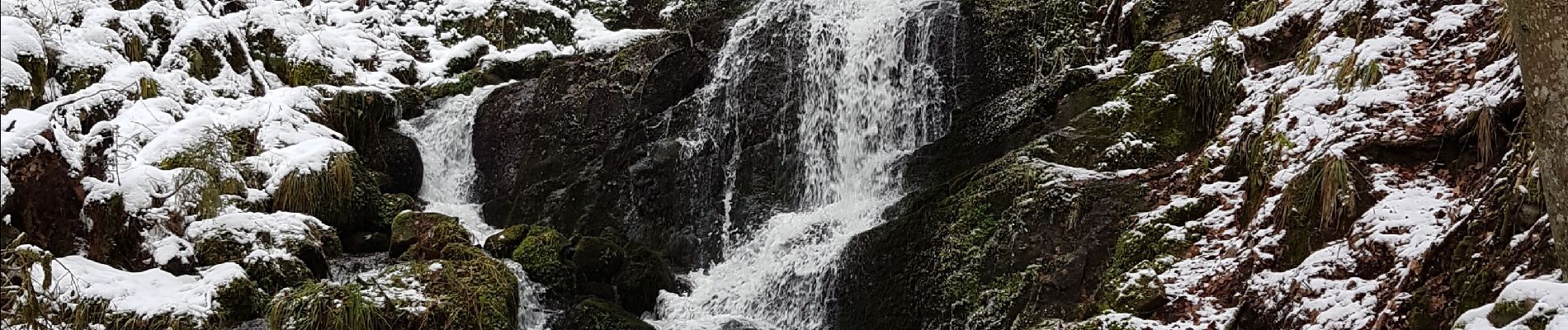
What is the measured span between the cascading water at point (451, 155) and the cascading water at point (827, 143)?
2760 millimetres

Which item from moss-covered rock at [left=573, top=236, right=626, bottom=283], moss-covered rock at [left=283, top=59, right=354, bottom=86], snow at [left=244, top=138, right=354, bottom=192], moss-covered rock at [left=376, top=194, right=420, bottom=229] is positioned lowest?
moss-covered rock at [left=573, top=236, right=626, bottom=283]

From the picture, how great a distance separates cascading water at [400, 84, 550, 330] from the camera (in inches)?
442

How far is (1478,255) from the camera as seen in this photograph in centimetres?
454

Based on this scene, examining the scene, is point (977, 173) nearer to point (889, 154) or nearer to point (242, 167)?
point (889, 154)

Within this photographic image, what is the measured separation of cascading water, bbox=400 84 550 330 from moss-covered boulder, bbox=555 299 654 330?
3.12 metres

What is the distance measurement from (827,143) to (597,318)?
3.43 m

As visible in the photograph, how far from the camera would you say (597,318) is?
25.8ft

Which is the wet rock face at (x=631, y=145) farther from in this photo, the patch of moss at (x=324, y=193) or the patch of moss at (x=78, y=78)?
the patch of moss at (x=78, y=78)

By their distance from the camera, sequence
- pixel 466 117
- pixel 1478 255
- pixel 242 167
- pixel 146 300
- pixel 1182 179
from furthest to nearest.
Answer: pixel 466 117 → pixel 242 167 → pixel 1182 179 → pixel 146 300 → pixel 1478 255

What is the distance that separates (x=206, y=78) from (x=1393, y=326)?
10.9 meters

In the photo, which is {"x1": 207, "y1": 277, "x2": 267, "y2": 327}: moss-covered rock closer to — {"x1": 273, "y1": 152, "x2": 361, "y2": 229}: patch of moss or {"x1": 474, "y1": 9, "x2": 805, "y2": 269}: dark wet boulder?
{"x1": 273, "y1": 152, "x2": 361, "y2": 229}: patch of moss

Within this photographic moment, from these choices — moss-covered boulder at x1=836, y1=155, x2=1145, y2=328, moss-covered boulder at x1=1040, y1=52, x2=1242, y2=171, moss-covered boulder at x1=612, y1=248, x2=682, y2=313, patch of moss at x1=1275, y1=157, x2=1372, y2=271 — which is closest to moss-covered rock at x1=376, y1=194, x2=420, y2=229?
moss-covered boulder at x1=612, y1=248, x2=682, y2=313

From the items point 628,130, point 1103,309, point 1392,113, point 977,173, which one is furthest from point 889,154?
point 1392,113

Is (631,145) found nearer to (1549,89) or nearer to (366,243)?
(366,243)
